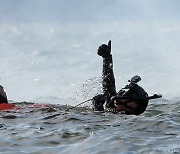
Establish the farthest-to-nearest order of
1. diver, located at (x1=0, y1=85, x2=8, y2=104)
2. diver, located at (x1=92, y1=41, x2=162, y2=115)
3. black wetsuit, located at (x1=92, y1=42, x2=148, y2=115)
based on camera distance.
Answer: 1. diver, located at (x1=0, y1=85, x2=8, y2=104)
2. black wetsuit, located at (x1=92, y1=42, x2=148, y2=115)
3. diver, located at (x1=92, y1=41, x2=162, y2=115)

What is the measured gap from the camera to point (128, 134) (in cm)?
755

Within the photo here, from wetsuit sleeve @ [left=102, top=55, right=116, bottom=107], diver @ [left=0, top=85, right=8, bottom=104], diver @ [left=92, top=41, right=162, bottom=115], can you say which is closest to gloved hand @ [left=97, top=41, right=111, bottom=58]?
diver @ [left=92, top=41, right=162, bottom=115]

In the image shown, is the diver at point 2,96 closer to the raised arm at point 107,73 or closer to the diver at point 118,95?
the diver at point 118,95

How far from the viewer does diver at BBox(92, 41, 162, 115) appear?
10.6 meters

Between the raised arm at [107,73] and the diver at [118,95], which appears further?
the raised arm at [107,73]

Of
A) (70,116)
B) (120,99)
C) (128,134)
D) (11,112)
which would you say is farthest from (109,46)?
(128,134)

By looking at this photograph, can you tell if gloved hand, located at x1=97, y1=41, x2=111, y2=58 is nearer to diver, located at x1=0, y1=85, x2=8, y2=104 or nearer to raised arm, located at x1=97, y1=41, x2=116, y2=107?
raised arm, located at x1=97, y1=41, x2=116, y2=107

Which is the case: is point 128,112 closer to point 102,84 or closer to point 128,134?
point 102,84

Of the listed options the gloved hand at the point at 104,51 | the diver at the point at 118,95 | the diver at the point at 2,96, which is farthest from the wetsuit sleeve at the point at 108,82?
the diver at the point at 2,96

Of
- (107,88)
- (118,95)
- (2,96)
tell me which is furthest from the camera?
(2,96)

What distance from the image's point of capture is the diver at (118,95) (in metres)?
10.6

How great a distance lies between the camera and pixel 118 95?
1092 centimetres

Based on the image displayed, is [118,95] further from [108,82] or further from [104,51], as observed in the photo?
[104,51]

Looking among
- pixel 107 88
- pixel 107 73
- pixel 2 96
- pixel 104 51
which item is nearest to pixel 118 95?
pixel 107 88
